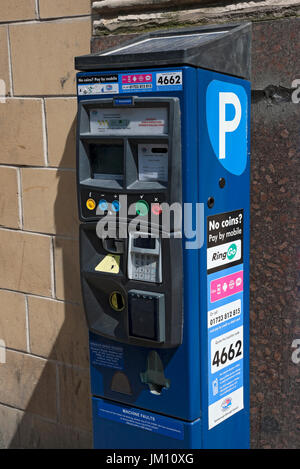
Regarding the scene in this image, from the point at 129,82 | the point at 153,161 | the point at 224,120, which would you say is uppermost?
the point at 129,82

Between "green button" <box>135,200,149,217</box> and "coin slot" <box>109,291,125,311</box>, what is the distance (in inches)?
13.1

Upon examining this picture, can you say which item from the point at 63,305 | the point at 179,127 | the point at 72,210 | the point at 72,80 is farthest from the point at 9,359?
the point at 179,127

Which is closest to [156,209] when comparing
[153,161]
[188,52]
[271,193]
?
[153,161]

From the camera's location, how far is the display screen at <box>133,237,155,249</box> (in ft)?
6.86

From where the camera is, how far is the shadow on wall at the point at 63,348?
310cm

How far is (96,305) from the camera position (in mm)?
2301

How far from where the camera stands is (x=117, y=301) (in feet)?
7.36

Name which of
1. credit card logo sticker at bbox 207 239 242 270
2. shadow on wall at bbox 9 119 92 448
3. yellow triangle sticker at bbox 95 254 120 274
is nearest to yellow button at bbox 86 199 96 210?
yellow triangle sticker at bbox 95 254 120 274

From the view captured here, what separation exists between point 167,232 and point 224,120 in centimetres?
47

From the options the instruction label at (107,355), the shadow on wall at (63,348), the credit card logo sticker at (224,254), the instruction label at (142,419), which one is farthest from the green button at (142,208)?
the shadow on wall at (63,348)

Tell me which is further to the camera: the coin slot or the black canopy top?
the coin slot

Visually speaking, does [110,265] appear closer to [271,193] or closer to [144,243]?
[144,243]

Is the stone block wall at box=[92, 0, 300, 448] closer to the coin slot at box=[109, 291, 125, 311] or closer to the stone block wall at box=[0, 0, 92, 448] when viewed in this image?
the stone block wall at box=[0, 0, 92, 448]

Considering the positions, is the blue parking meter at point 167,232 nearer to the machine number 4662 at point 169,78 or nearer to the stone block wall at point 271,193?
the machine number 4662 at point 169,78
